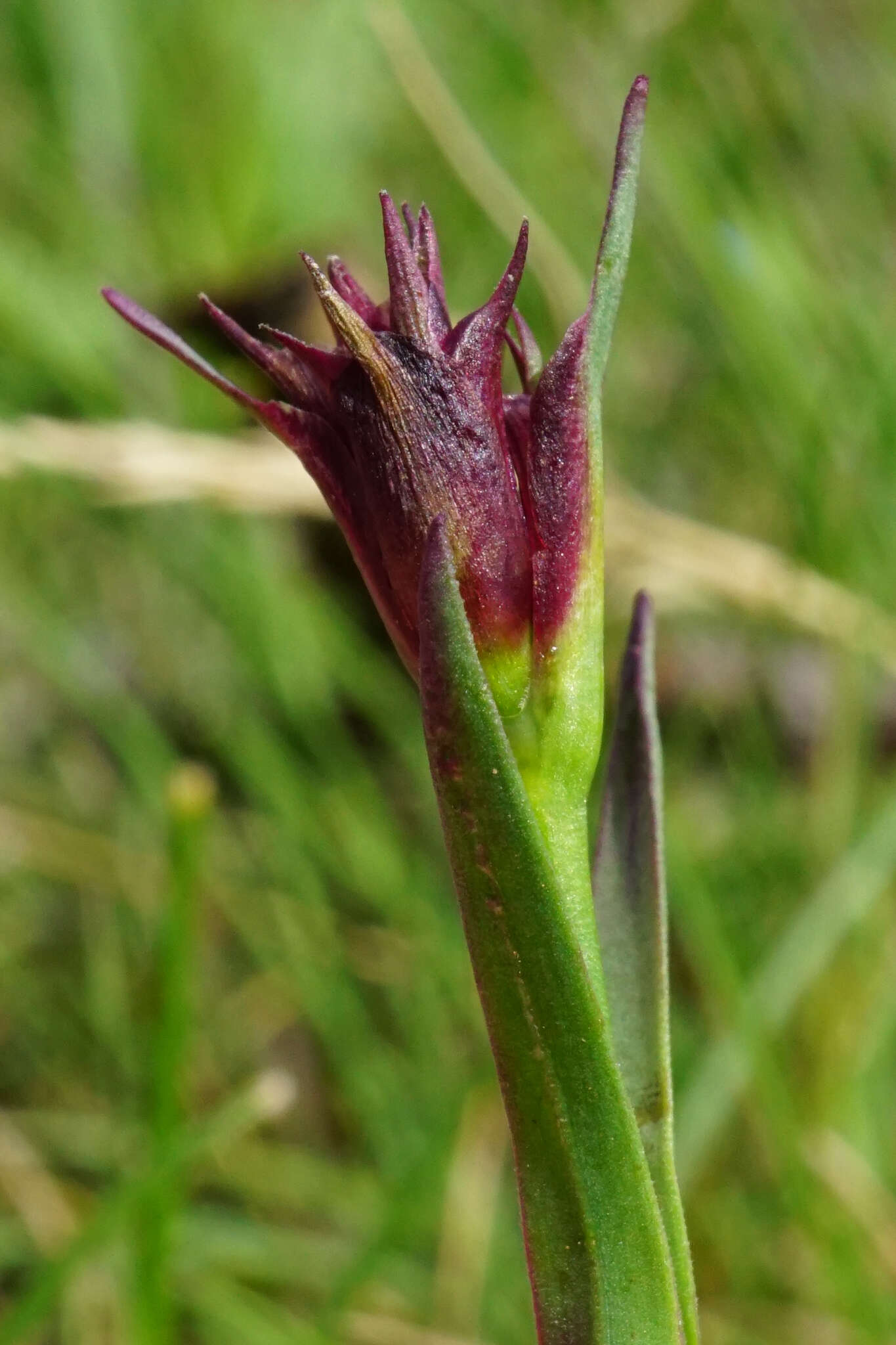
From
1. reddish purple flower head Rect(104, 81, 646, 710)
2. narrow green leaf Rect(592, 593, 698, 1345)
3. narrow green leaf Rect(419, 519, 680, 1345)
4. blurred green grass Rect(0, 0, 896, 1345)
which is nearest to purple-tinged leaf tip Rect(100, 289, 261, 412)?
reddish purple flower head Rect(104, 81, 646, 710)

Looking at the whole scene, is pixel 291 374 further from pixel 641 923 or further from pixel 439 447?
pixel 641 923

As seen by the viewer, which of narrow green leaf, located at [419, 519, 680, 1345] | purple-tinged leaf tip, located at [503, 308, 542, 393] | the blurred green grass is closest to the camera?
narrow green leaf, located at [419, 519, 680, 1345]

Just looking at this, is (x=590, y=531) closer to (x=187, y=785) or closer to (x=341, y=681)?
(x=187, y=785)

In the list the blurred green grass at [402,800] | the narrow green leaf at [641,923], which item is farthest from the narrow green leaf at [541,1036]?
the blurred green grass at [402,800]

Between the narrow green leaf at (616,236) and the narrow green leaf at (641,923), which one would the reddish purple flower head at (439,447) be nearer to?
the narrow green leaf at (616,236)

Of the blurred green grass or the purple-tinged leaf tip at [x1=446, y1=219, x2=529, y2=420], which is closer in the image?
the purple-tinged leaf tip at [x1=446, y1=219, x2=529, y2=420]

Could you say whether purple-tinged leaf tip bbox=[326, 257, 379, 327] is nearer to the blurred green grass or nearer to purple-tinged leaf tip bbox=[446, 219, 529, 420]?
purple-tinged leaf tip bbox=[446, 219, 529, 420]
